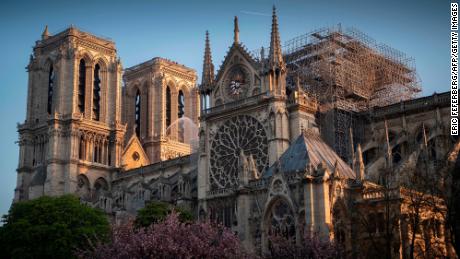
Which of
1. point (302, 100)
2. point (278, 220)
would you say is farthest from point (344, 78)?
point (278, 220)

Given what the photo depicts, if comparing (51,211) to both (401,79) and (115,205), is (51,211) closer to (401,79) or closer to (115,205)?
(115,205)

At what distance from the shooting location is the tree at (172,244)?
27.9 meters

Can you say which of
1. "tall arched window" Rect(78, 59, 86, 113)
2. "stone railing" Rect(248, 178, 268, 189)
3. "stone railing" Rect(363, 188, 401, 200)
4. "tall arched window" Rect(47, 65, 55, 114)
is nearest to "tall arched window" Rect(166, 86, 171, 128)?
"tall arched window" Rect(78, 59, 86, 113)

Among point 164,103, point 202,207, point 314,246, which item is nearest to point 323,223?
point 314,246

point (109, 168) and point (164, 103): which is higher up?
point (164, 103)

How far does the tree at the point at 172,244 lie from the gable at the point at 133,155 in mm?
45987

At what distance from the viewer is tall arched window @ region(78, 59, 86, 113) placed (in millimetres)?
74500

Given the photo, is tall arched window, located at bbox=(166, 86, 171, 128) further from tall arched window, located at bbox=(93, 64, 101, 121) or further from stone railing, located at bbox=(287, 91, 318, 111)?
stone railing, located at bbox=(287, 91, 318, 111)

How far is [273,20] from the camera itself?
2067 inches

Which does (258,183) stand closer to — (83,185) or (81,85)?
(83,185)

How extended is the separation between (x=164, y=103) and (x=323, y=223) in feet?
172

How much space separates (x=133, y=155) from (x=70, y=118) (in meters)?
9.58

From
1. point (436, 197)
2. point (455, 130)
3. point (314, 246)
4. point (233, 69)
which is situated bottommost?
point (314, 246)

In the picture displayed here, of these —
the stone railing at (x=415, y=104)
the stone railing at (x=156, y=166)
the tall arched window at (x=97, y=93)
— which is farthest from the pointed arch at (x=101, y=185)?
the stone railing at (x=415, y=104)
